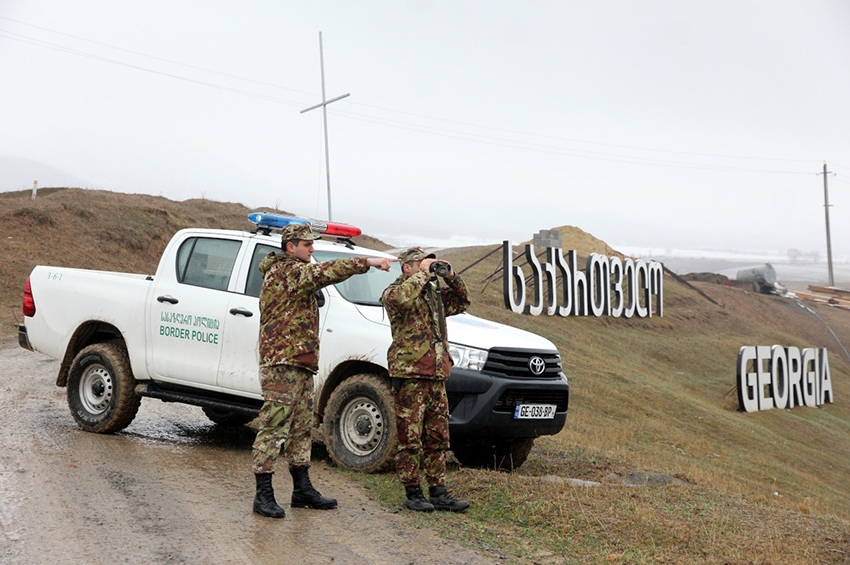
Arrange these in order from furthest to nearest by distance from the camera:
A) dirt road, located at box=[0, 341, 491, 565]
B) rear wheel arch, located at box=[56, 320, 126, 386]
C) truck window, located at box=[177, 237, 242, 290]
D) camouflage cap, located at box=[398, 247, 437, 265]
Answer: rear wheel arch, located at box=[56, 320, 126, 386] → truck window, located at box=[177, 237, 242, 290] → camouflage cap, located at box=[398, 247, 437, 265] → dirt road, located at box=[0, 341, 491, 565]

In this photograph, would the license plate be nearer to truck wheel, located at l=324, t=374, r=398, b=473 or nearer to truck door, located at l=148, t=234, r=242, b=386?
truck wheel, located at l=324, t=374, r=398, b=473

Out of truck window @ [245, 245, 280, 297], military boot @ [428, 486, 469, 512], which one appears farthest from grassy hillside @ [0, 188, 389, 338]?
military boot @ [428, 486, 469, 512]

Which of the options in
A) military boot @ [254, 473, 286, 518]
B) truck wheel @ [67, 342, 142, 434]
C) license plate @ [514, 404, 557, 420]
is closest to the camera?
military boot @ [254, 473, 286, 518]

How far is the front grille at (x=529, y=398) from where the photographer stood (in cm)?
743

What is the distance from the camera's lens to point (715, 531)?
21.0 feet

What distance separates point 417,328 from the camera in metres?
6.42

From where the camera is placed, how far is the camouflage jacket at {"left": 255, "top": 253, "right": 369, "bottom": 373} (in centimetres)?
606

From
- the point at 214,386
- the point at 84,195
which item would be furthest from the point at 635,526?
the point at 84,195

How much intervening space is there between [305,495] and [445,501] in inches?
41.4

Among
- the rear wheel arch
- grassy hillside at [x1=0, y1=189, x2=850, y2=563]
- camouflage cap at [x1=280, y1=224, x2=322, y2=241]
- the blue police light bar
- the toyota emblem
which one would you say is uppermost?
the blue police light bar

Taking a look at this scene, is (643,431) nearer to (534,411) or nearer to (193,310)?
(534,411)

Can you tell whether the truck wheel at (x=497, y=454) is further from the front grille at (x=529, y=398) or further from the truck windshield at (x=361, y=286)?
the truck windshield at (x=361, y=286)

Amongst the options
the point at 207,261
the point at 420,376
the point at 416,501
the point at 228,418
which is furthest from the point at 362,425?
the point at 228,418

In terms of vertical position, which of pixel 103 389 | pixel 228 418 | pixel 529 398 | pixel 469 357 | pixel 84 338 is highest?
pixel 84 338
